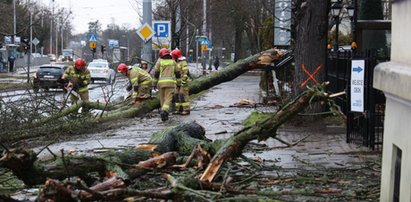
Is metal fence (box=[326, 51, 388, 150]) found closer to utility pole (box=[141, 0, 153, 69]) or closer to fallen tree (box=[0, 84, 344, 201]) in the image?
fallen tree (box=[0, 84, 344, 201])

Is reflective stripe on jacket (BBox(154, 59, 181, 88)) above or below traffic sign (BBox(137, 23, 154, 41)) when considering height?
below

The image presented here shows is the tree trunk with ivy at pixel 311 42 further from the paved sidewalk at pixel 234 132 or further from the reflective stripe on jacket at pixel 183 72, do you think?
the reflective stripe on jacket at pixel 183 72

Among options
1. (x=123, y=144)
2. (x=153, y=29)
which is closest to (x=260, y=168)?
(x=123, y=144)

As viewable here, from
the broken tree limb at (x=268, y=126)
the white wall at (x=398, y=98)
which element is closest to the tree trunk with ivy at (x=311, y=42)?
the broken tree limb at (x=268, y=126)

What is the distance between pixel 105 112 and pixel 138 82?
3.72ft

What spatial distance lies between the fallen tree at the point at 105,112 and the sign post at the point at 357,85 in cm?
541

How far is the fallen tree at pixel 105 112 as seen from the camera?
1155 centimetres

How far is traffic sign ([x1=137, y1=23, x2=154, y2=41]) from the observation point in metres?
19.4

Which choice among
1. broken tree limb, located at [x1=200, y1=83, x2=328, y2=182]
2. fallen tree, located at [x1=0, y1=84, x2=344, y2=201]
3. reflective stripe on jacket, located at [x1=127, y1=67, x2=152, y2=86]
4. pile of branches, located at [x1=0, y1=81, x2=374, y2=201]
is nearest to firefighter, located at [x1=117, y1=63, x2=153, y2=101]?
reflective stripe on jacket, located at [x1=127, y1=67, x2=152, y2=86]

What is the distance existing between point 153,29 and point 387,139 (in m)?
16.2

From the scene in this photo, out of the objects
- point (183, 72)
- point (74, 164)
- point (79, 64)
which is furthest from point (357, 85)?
point (79, 64)

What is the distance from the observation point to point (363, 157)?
9188mm

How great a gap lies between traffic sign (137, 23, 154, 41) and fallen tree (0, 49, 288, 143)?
11.2ft

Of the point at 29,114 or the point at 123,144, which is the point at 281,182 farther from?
the point at 29,114
